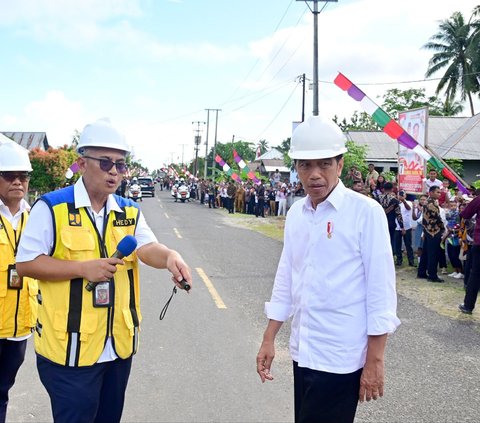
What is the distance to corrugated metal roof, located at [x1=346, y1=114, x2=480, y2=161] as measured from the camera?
103 feet

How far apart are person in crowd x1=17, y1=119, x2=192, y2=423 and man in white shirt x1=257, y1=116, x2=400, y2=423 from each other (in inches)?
24.5

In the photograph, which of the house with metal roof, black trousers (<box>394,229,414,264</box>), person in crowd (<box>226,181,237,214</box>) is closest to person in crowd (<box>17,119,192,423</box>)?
black trousers (<box>394,229,414,264</box>)

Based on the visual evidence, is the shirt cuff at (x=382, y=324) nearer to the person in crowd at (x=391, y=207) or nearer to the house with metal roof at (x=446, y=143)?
the person in crowd at (x=391, y=207)

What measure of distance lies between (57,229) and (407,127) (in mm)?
14073

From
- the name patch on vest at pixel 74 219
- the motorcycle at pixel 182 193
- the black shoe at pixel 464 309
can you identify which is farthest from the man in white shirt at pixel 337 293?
the motorcycle at pixel 182 193

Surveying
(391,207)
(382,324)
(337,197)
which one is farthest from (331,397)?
(391,207)

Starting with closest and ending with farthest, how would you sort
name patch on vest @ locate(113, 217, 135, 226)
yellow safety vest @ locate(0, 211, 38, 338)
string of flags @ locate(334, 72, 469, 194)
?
1. name patch on vest @ locate(113, 217, 135, 226)
2. yellow safety vest @ locate(0, 211, 38, 338)
3. string of flags @ locate(334, 72, 469, 194)

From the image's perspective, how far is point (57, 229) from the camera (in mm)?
2475

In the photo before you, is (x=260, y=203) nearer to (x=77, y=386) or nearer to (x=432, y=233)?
(x=432, y=233)

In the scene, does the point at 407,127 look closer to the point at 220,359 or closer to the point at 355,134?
the point at 220,359

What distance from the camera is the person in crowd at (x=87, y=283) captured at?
2.43m

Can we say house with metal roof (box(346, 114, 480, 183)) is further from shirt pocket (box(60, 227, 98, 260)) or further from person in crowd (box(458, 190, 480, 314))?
shirt pocket (box(60, 227, 98, 260))

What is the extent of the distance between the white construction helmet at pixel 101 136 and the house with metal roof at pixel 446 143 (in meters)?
26.6

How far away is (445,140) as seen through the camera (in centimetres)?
3509
